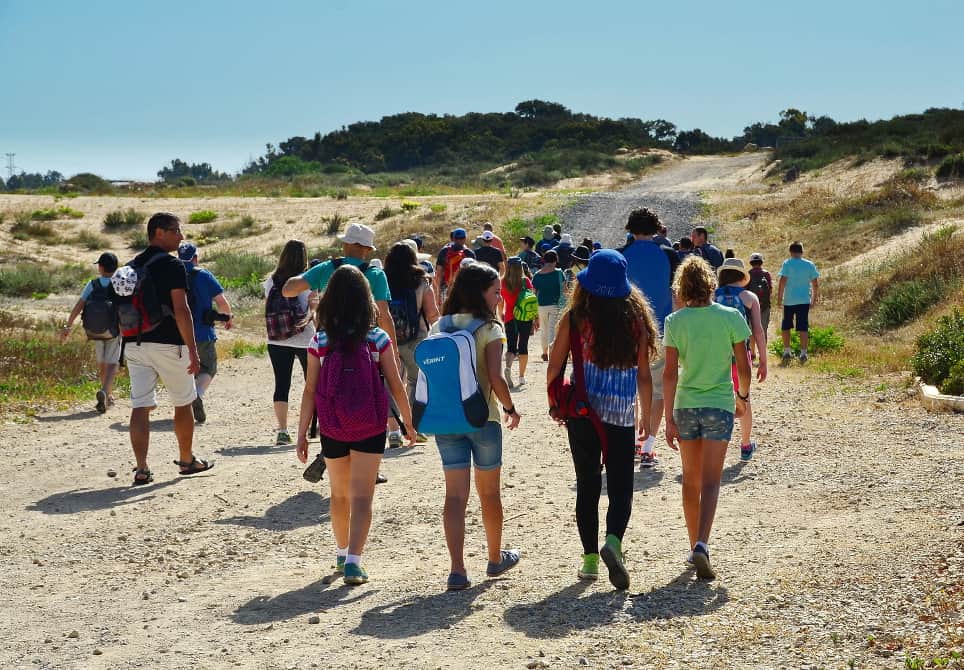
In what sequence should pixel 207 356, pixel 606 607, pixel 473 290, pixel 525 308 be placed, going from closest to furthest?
1. pixel 606 607
2. pixel 473 290
3. pixel 207 356
4. pixel 525 308

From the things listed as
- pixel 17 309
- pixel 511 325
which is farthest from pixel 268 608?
pixel 17 309

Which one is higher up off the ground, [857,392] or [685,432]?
[685,432]

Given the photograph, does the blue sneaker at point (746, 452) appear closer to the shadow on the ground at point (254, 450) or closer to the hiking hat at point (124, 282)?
the shadow on the ground at point (254, 450)

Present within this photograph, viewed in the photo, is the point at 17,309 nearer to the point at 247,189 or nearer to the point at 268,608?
the point at 268,608

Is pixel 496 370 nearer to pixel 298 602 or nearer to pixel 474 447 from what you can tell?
pixel 474 447

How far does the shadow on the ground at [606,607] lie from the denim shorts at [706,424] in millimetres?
826

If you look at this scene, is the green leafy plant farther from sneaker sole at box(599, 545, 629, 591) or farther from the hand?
sneaker sole at box(599, 545, 629, 591)

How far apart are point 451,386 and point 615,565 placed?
1.31 metres

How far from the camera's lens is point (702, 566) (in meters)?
6.28

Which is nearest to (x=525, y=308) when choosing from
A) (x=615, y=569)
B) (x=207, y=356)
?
(x=207, y=356)

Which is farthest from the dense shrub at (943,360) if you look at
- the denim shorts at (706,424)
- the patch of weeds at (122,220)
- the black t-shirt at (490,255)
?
the patch of weeds at (122,220)

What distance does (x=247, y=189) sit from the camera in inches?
2386

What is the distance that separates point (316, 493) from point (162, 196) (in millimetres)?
50986

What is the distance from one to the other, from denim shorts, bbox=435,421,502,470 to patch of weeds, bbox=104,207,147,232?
4219 centimetres
